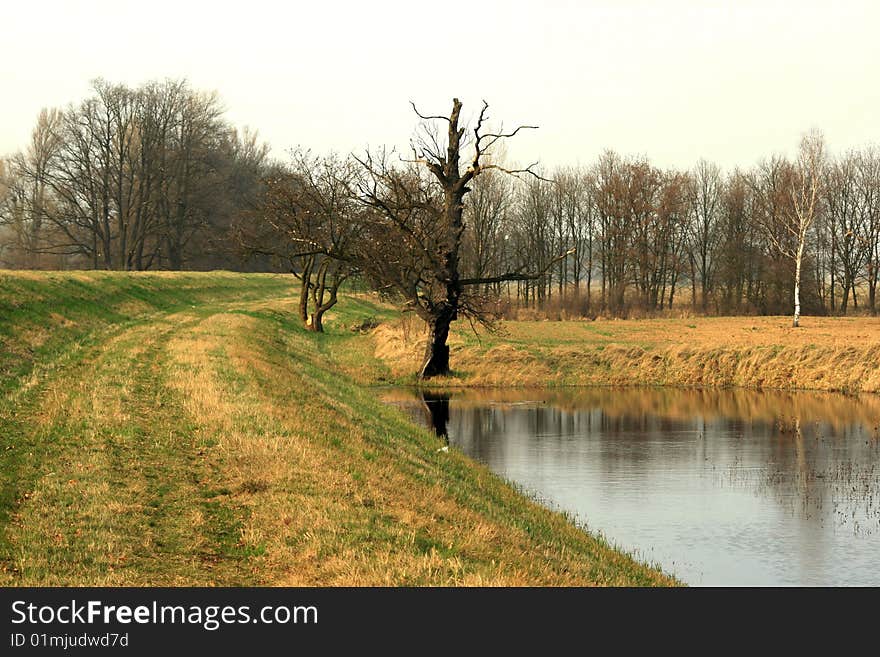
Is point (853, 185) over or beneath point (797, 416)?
over

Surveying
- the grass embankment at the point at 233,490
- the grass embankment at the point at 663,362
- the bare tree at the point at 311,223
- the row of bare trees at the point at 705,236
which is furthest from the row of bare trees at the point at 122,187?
the grass embankment at the point at 233,490

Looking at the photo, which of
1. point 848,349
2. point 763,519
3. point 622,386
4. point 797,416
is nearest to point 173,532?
point 763,519

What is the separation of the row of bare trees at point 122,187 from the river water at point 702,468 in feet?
174

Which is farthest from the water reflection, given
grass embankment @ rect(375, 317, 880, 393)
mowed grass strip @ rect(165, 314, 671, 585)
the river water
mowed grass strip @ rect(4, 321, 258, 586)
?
mowed grass strip @ rect(4, 321, 258, 586)

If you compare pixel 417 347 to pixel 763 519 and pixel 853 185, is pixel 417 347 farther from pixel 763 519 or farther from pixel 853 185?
pixel 853 185

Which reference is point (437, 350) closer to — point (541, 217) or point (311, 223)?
point (311, 223)

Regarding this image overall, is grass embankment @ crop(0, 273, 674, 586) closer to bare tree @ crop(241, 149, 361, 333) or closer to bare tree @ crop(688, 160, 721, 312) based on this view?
bare tree @ crop(241, 149, 361, 333)

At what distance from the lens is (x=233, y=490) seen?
12.3m

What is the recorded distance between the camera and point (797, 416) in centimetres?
2783

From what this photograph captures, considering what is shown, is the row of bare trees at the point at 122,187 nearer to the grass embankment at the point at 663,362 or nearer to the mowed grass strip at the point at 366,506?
the grass embankment at the point at 663,362

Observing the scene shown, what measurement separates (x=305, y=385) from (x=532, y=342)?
19055mm

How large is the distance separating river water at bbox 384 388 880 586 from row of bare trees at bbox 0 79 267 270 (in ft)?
174

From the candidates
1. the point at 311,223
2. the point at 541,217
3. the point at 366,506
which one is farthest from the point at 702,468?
the point at 541,217

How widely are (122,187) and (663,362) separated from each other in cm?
5962
